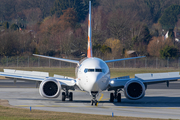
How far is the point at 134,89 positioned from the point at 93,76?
376cm

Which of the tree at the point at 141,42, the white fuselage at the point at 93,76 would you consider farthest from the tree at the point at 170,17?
the white fuselage at the point at 93,76

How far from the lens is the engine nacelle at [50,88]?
72.3 ft

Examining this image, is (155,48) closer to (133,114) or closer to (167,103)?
(167,103)

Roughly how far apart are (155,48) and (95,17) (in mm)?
32153

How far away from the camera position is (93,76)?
20062 mm

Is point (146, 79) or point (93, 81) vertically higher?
point (146, 79)

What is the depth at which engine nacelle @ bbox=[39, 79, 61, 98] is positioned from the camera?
72.3ft

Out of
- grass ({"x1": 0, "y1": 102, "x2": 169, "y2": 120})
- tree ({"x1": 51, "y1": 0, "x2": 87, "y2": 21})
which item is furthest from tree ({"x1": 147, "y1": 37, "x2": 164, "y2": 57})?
tree ({"x1": 51, "y1": 0, "x2": 87, "y2": 21})

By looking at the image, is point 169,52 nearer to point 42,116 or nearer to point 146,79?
point 146,79

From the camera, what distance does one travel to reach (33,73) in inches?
991

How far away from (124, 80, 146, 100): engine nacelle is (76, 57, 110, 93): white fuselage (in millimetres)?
1580

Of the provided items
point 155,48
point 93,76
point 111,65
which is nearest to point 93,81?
point 93,76

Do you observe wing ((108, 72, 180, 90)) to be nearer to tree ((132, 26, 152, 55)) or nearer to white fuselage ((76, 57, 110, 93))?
white fuselage ((76, 57, 110, 93))

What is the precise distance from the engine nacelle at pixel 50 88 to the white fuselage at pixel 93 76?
1.80 meters
